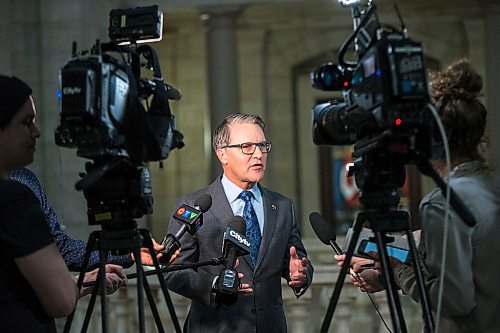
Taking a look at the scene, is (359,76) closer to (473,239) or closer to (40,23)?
(473,239)

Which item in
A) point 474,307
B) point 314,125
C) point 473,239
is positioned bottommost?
point 474,307

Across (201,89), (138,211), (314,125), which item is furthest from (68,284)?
(201,89)

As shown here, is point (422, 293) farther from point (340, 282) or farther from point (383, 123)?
point (383, 123)

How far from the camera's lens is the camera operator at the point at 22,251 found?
247cm

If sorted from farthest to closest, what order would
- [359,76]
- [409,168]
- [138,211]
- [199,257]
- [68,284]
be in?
1. [409,168]
2. [199,257]
3. [138,211]
4. [359,76]
5. [68,284]

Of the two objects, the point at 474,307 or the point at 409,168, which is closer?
the point at 474,307

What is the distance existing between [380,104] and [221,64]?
7.73 meters

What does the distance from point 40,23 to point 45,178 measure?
160 cm

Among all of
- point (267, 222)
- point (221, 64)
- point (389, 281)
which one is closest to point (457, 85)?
point (389, 281)

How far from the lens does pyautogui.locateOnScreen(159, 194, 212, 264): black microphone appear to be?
315 cm

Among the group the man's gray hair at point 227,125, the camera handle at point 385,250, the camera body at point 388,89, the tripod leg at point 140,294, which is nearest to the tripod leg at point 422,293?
the camera handle at point 385,250

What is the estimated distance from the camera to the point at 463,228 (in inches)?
104

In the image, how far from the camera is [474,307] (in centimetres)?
269

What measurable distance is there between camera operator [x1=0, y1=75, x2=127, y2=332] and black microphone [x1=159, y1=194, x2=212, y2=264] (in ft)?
1.97
